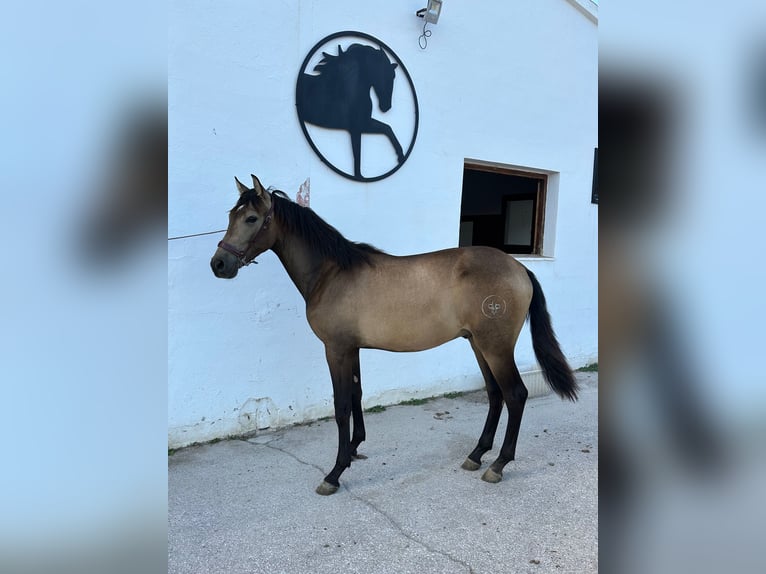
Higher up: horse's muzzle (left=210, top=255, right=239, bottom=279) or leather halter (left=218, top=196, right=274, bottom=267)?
leather halter (left=218, top=196, right=274, bottom=267)

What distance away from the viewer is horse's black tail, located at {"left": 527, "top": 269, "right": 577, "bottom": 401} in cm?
274

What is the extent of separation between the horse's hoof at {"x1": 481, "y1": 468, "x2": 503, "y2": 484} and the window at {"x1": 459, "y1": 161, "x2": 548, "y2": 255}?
309cm

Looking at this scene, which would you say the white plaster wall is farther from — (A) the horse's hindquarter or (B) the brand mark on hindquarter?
(B) the brand mark on hindquarter

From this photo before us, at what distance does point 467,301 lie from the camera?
103 inches

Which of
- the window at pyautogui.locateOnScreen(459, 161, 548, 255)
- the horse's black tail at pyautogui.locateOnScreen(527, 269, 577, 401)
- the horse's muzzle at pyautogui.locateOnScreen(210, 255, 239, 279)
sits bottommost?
the horse's black tail at pyautogui.locateOnScreen(527, 269, 577, 401)

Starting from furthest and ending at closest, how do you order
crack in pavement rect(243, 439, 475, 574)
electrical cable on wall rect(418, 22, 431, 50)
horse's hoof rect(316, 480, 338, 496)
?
electrical cable on wall rect(418, 22, 431, 50) < horse's hoof rect(316, 480, 338, 496) < crack in pavement rect(243, 439, 475, 574)

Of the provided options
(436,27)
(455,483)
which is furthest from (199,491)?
(436,27)

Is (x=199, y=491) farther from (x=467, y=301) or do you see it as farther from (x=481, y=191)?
(x=481, y=191)

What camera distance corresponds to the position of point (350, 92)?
3.63m

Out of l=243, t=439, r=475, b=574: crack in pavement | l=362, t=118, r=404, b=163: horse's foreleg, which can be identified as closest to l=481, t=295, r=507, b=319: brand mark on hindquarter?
l=243, t=439, r=475, b=574: crack in pavement

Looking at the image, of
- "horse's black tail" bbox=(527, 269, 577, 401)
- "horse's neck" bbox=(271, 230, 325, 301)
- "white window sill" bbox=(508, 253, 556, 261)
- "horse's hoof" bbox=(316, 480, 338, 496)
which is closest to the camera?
"horse's hoof" bbox=(316, 480, 338, 496)

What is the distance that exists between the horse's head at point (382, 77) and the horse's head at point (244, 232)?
5.74 feet

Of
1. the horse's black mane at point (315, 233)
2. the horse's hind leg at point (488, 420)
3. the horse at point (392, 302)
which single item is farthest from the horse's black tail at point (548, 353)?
the horse's black mane at point (315, 233)

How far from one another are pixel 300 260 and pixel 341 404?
2.81ft
